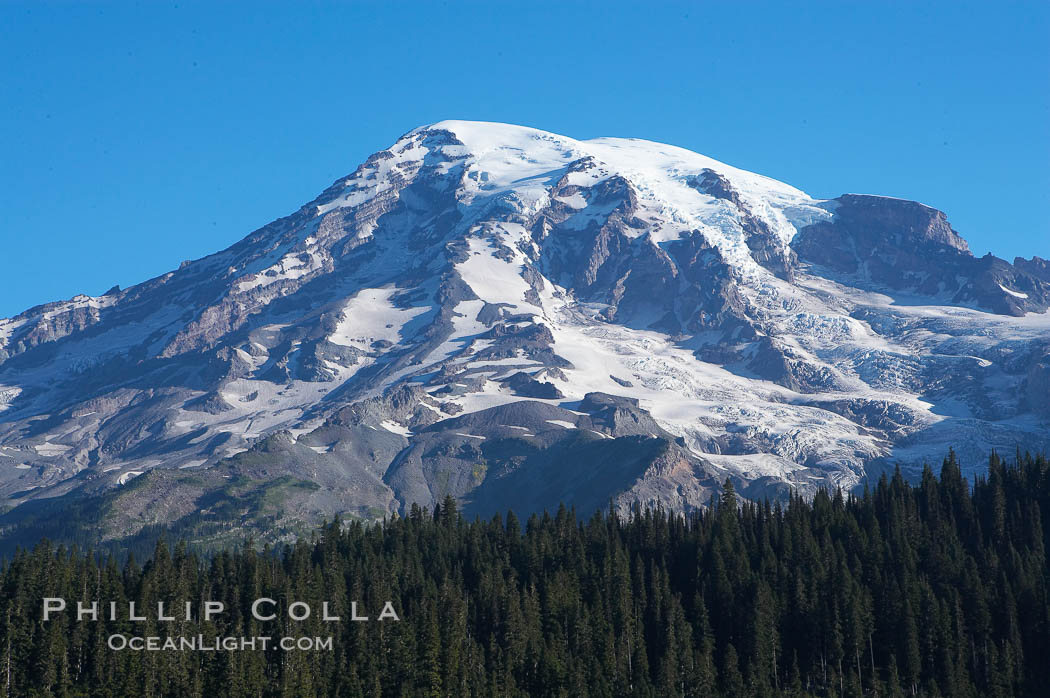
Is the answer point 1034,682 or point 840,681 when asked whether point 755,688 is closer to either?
point 840,681

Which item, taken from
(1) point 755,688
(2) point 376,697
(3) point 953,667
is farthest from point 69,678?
(3) point 953,667

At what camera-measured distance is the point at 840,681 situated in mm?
196875

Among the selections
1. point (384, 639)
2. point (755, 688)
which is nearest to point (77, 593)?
point (384, 639)

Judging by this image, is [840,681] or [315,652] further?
[840,681]

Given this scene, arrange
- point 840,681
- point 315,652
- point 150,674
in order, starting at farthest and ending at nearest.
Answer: point 840,681
point 315,652
point 150,674

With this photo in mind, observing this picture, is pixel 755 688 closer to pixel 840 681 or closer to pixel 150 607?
pixel 840 681

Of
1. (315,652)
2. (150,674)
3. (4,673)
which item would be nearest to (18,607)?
(4,673)

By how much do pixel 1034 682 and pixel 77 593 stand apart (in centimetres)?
12953

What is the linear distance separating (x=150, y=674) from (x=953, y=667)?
10494cm

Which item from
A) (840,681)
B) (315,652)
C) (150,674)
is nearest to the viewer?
(150,674)

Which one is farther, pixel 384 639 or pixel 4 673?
pixel 384 639

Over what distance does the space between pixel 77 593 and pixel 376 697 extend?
44.8 metres

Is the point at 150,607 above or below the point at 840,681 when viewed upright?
above

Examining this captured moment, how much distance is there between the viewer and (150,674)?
172 m
